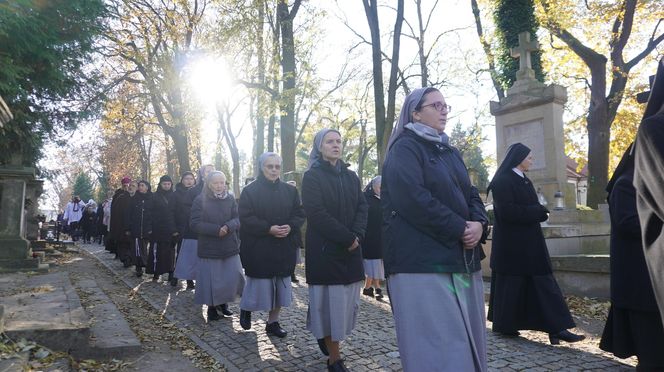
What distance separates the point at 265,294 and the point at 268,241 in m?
0.59

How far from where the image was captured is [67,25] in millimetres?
10664

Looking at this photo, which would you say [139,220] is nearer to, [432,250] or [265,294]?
[265,294]

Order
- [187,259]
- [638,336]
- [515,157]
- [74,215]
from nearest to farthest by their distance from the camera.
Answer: [638,336] → [515,157] → [187,259] → [74,215]

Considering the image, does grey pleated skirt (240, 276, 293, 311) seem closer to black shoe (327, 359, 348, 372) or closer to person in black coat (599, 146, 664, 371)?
black shoe (327, 359, 348, 372)

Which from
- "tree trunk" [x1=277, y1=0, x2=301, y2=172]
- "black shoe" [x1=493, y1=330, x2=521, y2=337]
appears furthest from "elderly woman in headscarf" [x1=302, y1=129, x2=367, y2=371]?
"tree trunk" [x1=277, y1=0, x2=301, y2=172]

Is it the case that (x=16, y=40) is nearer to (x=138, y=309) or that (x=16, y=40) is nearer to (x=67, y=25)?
(x=67, y=25)

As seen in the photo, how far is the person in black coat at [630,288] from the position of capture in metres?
3.58

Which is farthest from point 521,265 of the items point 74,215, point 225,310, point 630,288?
point 74,215

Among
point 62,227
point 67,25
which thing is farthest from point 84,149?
point 67,25

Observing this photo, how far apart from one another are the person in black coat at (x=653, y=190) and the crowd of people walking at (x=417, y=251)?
1132 mm

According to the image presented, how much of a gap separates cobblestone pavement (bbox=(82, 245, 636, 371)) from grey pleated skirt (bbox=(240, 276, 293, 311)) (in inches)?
15.1

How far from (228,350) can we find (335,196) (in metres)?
2.06

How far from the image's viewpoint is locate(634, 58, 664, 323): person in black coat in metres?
1.78

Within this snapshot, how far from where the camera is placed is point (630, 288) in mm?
3691
